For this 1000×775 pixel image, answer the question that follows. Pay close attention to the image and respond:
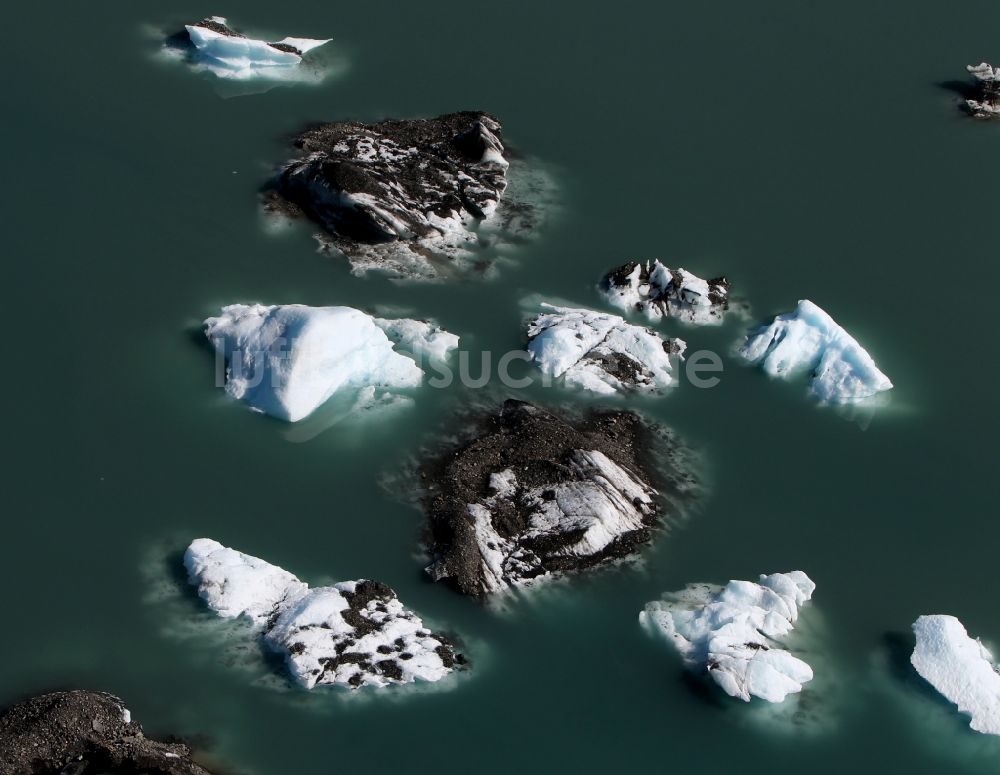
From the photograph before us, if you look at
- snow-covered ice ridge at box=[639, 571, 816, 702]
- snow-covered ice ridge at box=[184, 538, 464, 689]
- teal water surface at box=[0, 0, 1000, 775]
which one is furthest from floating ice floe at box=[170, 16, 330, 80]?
snow-covered ice ridge at box=[639, 571, 816, 702]

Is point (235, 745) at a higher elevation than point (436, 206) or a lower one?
lower

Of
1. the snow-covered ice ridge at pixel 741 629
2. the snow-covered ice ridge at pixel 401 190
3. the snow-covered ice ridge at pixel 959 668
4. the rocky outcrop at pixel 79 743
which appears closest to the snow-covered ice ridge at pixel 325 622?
the rocky outcrop at pixel 79 743

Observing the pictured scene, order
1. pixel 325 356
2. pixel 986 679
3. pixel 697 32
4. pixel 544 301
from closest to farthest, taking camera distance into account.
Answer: pixel 986 679
pixel 325 356
pixel 544 301
pixel 697 32

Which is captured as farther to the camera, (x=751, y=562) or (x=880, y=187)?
(x=880, y=187)

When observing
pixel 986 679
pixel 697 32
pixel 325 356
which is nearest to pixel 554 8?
pixel 697 32

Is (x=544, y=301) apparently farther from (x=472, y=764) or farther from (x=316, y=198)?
(x=472, y=764)

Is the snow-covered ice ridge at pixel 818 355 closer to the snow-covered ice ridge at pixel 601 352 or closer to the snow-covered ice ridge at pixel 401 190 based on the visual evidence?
the snow-covered ice ridge at pixel 601 352
